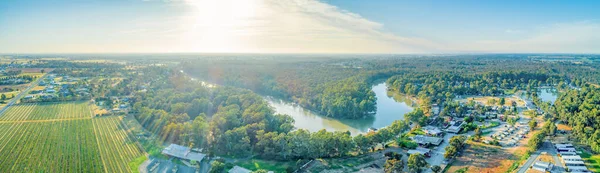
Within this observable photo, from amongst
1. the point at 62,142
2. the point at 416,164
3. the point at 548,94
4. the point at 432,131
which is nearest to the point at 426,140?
the point at 432,131

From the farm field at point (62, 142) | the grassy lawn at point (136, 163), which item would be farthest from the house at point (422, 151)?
the farm field at point (62, 142)

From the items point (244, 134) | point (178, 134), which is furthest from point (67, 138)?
point (244, 134)

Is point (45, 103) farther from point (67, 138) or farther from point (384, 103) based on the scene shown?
point (384, 103)

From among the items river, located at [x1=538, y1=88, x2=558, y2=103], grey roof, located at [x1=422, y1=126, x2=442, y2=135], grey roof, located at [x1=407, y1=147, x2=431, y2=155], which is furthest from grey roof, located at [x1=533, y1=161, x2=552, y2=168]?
river, located at [x1=538, y1=88, x2=558, y2=103]

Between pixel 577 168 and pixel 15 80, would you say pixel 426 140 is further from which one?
pixel 15 80

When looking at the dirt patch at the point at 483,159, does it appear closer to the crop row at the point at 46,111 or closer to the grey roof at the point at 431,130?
the grey roof at the point at 431,130

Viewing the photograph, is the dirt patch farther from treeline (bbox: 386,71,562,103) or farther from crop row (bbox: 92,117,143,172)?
crop row (bbox: 92,117,143,172)
